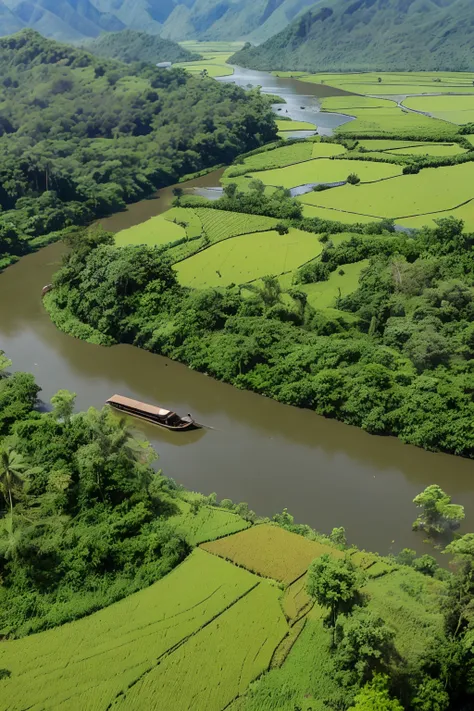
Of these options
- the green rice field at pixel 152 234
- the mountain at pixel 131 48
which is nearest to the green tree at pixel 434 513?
the green rice field at pixel 152 234

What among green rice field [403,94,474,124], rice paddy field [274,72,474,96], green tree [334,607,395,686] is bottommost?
green tree [334,607,395,686]

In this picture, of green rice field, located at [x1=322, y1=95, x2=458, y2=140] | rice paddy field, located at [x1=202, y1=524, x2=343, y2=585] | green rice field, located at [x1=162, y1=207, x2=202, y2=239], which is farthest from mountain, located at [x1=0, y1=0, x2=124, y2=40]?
rice paddy field, located at [x1=202, y1=524, x2=343, y2=585]

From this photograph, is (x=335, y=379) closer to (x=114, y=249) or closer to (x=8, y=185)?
(x=114, y=249)

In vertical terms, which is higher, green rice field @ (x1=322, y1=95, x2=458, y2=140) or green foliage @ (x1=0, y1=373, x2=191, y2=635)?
green rice field @ (x1=322, y1=95, x2=458, y2=140)

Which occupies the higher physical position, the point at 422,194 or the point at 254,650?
the point at 422,194

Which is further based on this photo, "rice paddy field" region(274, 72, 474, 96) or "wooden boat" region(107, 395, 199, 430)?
"rice paddy field" region(274, 72, 474, 96)

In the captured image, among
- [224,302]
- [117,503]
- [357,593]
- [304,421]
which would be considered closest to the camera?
[357,593]

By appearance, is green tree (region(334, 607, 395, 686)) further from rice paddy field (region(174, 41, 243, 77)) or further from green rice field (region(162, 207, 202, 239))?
rice paddy field (region(174, 41, 243, 77))

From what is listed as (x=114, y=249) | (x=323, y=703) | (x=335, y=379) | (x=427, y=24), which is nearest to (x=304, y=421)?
(x=335, y=379)

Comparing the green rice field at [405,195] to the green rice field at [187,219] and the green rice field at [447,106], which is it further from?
the green rice field at [447,106]
